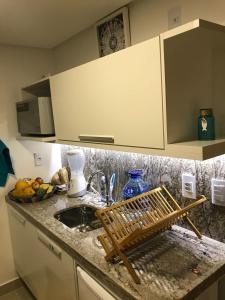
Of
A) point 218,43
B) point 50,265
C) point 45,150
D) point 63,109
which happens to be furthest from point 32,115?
point 218,43

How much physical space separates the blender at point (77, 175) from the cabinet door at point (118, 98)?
45 cm

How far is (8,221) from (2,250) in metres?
0.27

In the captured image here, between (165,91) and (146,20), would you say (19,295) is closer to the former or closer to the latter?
(165,91)

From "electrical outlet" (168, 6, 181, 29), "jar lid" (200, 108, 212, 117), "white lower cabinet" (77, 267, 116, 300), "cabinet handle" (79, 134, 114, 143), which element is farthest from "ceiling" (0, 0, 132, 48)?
"white lower cabinet" (77, 267, 116, 300)

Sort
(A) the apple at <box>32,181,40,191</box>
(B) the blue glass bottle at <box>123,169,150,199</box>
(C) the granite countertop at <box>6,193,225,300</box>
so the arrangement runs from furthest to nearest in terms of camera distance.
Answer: (A) the apple at <box>32,181,40,191</box>
(B) the blue glass bottle at <box>123,169,150,199</box>
(C) the granite countertop at <box>6,193,225,300</box>

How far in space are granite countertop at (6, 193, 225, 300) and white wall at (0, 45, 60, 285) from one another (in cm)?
97

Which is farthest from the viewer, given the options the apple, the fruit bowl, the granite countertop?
the apple

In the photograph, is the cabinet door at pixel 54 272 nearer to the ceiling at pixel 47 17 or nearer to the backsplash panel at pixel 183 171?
the backsplash panel at pixel 183 171

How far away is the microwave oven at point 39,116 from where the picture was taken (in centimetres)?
191

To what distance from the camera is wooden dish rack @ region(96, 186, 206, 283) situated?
1.05m

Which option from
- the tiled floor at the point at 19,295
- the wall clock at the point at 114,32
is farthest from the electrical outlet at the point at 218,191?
the tiled floor at the point at 19,295

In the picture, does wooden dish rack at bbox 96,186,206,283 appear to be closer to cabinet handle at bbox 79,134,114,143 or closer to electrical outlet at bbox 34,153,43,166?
cabinet handle at bbox 79,134,114,143

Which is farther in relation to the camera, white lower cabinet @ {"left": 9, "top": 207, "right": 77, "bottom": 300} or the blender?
the blender

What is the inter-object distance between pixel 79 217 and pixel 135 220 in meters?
0.89
